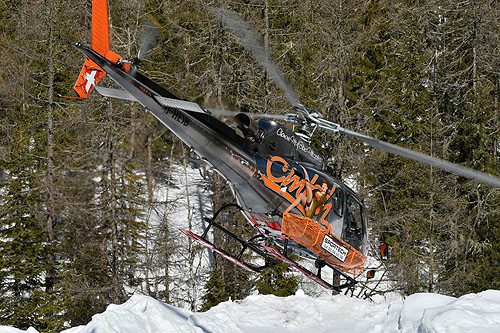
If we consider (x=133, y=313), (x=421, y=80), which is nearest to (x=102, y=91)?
(x=133, y=313)

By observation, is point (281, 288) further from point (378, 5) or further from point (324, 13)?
point (378, 5)

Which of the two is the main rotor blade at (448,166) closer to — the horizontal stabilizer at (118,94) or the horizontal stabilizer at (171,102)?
the horizontal stabilizer at (171,102)

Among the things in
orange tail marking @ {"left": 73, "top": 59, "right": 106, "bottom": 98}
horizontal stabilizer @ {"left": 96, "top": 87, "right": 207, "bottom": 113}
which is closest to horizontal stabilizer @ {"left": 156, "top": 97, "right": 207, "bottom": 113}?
horizontal stabilizer @ {"left": 96, "top": 87, "right": 207, "bottom": 113}

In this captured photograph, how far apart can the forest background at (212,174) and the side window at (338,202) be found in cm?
760

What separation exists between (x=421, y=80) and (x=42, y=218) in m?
21.2

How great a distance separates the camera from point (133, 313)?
1012cm

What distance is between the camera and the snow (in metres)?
8.61

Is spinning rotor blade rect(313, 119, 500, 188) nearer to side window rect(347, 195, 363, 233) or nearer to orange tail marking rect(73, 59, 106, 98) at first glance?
side window rect(347, 195, 363, 233)

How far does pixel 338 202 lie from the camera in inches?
466

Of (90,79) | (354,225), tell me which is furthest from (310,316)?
(90,79)

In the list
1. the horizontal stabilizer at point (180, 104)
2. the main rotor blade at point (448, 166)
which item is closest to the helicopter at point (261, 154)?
the horizontal stabilizer at point (180, 104)

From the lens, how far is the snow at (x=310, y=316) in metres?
8.61

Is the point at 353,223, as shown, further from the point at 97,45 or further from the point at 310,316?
the point at 97,45

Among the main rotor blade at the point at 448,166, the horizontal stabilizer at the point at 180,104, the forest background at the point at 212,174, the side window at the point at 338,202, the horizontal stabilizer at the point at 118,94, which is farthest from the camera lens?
the forest background at the point at 212,174
